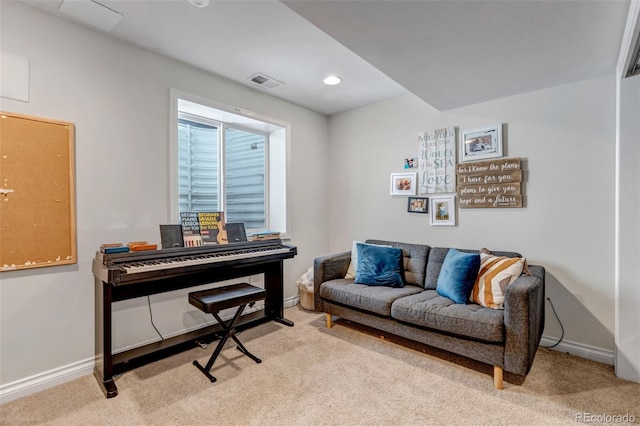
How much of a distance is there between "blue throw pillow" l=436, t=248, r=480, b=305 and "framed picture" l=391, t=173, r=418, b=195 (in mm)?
1026

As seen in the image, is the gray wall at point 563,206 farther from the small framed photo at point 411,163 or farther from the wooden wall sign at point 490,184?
the small framed photo at point 411,163

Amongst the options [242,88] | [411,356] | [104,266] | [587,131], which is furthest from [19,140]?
[587,131]

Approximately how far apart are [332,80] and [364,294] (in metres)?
2.07

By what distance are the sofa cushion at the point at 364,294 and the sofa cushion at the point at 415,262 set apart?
11 centimetres

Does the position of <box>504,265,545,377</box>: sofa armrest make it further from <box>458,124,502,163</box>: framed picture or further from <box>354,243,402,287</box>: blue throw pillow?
<box>458,124,502,163</box>: framed picture

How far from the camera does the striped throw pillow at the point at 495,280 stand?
7.52ft

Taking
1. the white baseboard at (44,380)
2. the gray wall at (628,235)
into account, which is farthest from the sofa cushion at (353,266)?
the white baseboard at (44,380)

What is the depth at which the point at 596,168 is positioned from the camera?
2424mm

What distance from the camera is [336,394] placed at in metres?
2.00

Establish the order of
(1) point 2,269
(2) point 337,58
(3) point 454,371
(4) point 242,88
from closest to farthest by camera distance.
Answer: (1) point 2,269
(3) point 454,371
(2) point 337,58
(4) point 242,88

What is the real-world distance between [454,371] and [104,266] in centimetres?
251

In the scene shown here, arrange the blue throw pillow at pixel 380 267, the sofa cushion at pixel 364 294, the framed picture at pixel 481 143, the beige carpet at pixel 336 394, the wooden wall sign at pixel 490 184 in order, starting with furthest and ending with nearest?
1. the blue throw pillow at pixel 380 267
2. the framed picture at pixel 481 143
3. the wooden wall sign at pixel 490 184
4. the sofa cushion at pixel 364 294
5. the beige carpet at pixel 336 394

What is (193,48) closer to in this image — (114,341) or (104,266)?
(104,266)

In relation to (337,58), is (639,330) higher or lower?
lower
